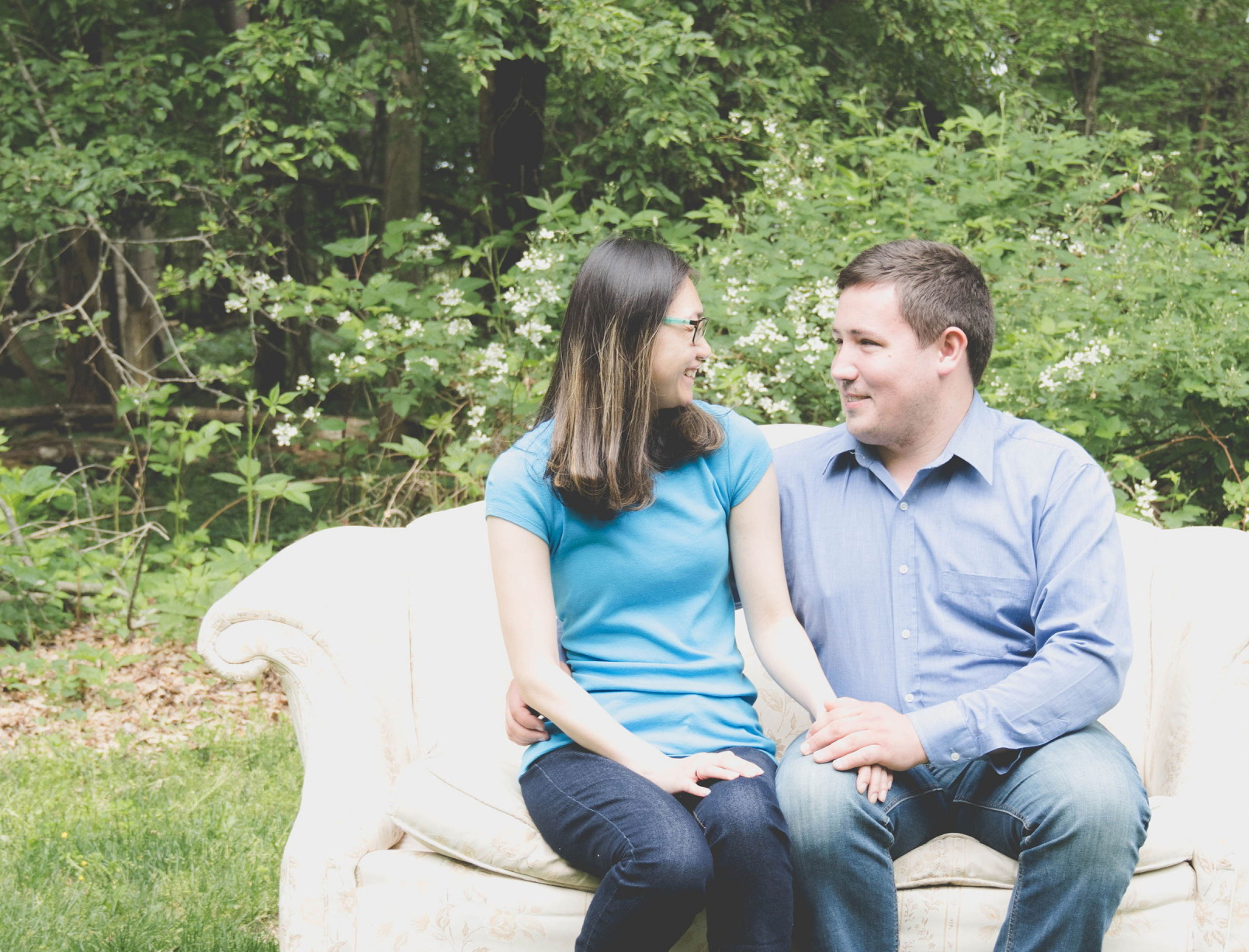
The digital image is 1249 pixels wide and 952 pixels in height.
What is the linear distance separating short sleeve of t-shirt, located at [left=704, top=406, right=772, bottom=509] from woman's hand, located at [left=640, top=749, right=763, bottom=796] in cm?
50

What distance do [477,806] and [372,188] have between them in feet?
19.9

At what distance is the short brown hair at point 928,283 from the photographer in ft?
7.48

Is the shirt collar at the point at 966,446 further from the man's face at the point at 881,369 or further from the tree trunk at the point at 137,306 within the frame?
the tree trunk at the point at 137,306

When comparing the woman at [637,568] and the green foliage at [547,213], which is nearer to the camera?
the woman at [637,568]

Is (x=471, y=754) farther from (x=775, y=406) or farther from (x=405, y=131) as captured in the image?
(x=405, y=131)

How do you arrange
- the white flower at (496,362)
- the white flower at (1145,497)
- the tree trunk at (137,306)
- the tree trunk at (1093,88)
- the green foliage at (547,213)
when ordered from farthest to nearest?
the tree trunk at (137,306) → the tree trunk at (1093,88) → the white flower at (496,362) → the green foliage at (547,213) → the white flower at (1145,497)

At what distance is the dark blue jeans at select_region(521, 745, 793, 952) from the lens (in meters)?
1.86

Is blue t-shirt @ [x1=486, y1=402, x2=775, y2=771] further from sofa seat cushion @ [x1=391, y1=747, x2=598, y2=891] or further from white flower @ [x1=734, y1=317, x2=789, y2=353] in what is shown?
white flower @ [x1=734, y1=317, x2=789, y2=353]

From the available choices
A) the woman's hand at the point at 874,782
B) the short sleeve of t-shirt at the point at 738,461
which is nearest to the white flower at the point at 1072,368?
the short sleeve of t-shirt at the point at 738,461

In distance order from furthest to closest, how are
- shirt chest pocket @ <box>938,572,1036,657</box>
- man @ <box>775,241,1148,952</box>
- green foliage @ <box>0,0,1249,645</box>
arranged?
green foliage @ <box>0,0,1249,645</box> → shirt chest pocket @ <box>938,572,1036,657</box> → man @ <box>775,241,1148,952</box>

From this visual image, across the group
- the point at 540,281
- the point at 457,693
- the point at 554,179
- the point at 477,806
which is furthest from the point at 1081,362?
the point at 554,179

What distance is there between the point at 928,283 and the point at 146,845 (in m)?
2.39

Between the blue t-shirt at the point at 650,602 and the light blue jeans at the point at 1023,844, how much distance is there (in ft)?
0.65

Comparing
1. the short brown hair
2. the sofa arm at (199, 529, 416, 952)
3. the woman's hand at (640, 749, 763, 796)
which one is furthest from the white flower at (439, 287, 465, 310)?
the woman's hand at (640, 749, 763, 796)
